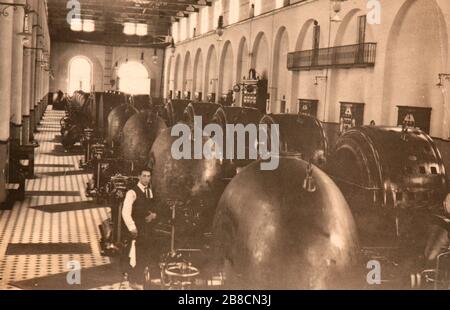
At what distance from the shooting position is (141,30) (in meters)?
47.8

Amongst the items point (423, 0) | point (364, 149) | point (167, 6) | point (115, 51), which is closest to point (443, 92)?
point (423, 0)

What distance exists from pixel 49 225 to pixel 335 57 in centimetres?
1336

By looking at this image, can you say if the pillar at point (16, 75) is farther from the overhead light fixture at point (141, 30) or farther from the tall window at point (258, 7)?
the overhead light fixture at point (141, 30)

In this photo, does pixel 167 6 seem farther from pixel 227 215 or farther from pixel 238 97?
pixel 227 215

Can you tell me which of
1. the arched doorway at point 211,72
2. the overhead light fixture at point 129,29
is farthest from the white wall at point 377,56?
the overhead light fixture at point 129,29

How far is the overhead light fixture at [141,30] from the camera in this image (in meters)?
47.0

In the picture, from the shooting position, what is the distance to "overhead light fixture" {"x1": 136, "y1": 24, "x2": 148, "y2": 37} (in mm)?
47031

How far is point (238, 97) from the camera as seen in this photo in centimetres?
3155

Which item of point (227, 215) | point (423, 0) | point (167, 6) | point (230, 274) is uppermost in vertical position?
point (167, 6)

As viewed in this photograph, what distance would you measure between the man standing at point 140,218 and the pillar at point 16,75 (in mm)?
7723

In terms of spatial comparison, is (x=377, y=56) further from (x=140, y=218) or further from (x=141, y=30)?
(x=141, y=30)

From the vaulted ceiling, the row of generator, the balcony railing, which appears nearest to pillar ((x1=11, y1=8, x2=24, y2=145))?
the row of generator
